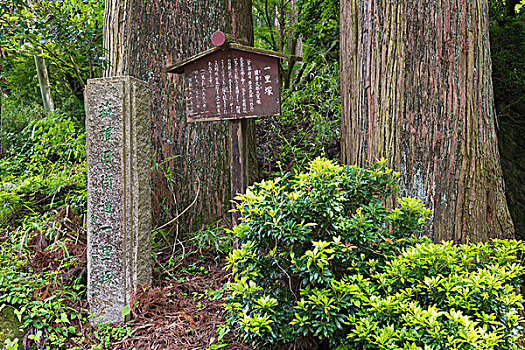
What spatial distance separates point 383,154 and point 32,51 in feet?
16.0

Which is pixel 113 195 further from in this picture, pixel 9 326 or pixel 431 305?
pixel 431 305

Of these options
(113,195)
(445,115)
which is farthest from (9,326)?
(445,115)

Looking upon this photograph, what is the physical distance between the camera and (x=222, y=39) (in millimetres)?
2941

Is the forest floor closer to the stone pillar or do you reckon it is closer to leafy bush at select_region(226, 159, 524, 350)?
the stone pillar

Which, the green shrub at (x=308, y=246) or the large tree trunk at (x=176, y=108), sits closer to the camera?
the green shrub at (x=308, y=246)

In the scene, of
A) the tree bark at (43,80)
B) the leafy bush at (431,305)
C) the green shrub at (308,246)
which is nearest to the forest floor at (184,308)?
the green shrub at (308,246)

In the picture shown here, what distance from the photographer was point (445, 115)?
296 centimetres

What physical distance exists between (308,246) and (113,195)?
1.63m

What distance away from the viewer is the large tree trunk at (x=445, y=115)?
2945mm

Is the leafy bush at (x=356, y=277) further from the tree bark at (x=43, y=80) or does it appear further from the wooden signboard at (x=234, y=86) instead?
the tree bark at (x=43, y=80)

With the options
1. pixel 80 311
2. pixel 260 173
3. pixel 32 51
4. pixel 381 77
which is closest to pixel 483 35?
pixel 381 77

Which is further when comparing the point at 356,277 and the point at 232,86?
the point at 232,86

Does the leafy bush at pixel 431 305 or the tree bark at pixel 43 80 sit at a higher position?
the tree bark at pixel 43 80

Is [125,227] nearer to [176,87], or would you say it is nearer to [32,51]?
[176,87]
